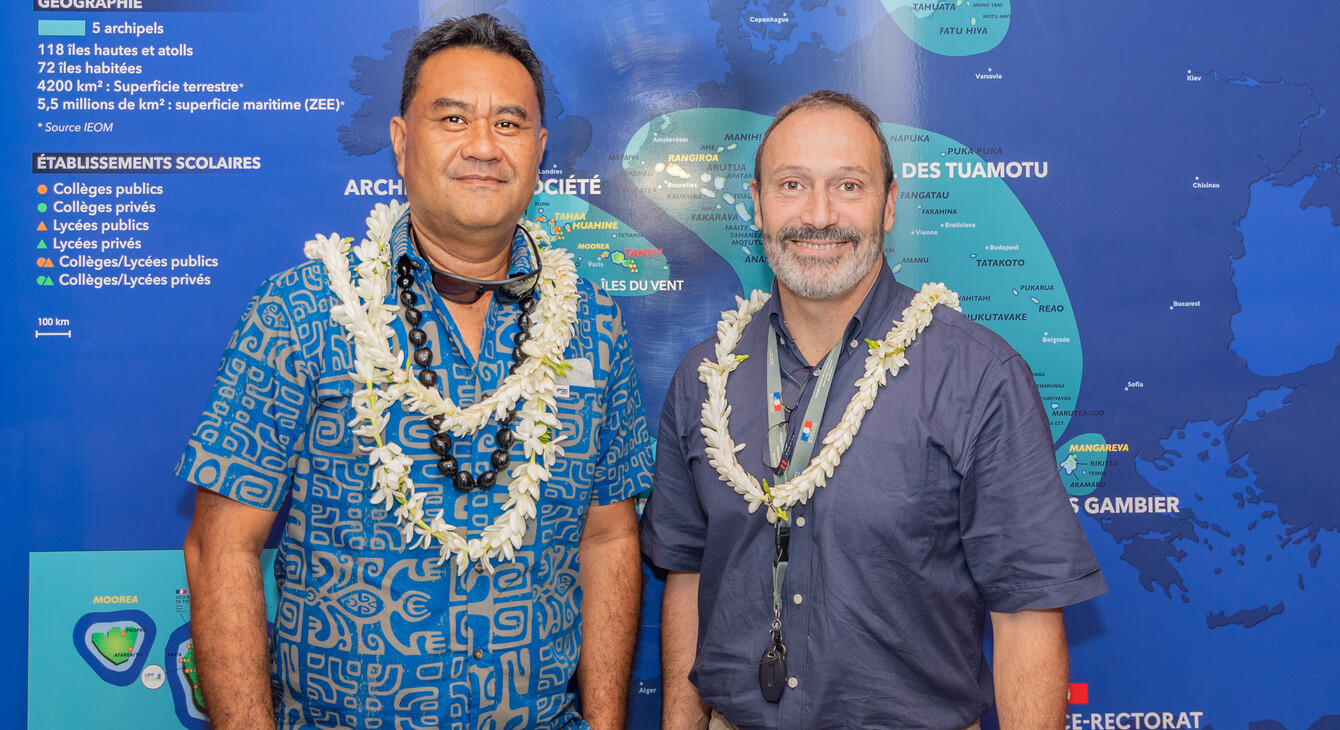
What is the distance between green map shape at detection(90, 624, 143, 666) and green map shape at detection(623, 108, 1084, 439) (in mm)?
1980

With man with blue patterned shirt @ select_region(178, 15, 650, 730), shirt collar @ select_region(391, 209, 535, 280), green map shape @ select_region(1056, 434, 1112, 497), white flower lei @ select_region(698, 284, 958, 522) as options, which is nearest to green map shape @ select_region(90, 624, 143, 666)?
man with blue patterned shirt @ select_region(178, 15, 650, 730)

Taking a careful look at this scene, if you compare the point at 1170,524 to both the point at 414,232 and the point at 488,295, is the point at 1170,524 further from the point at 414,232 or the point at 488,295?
the point at 414,232

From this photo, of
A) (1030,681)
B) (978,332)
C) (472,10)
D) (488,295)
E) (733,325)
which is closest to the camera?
(1030,681)

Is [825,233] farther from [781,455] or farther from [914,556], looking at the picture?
[914,556]

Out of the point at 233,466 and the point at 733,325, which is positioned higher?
the point at 733,325

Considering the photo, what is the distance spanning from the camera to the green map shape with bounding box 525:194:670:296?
2600 mm

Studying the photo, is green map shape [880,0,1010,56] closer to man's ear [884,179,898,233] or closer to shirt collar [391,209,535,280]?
man's ear [884,179,898,233]

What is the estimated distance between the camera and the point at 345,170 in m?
2.56

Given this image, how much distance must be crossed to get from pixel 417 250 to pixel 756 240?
1.03 metres

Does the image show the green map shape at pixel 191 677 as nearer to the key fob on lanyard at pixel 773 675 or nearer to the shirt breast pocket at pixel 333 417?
the shirt breast pocket at pixel 333 417

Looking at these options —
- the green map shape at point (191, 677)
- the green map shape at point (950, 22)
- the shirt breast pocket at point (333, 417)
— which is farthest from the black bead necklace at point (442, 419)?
the green map shape at point (950, 22)

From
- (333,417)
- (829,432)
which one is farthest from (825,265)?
(333,417)

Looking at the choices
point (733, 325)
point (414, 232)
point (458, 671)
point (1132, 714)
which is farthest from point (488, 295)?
point (1132, 714)

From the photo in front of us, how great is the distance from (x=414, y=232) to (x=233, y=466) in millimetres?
662
